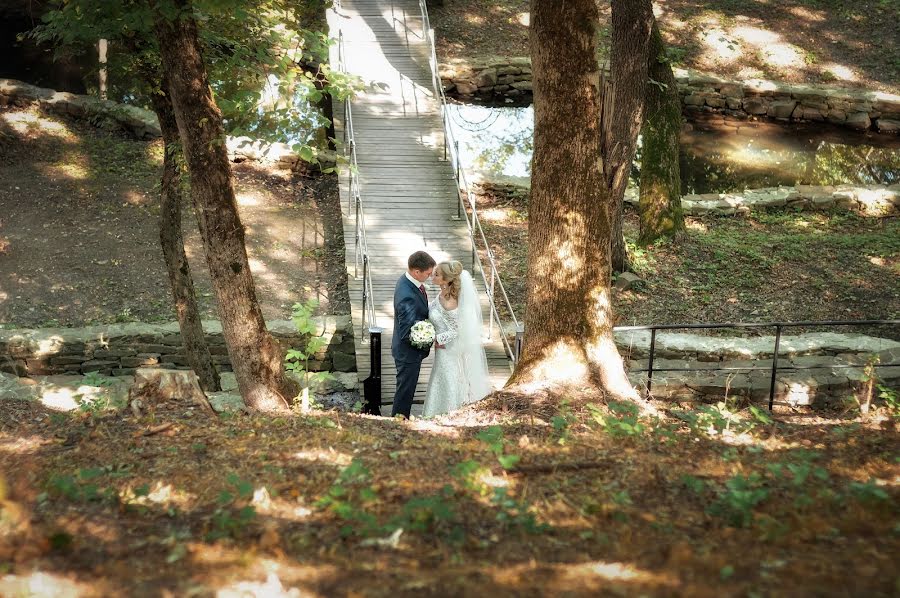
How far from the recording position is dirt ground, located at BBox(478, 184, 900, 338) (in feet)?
36.6

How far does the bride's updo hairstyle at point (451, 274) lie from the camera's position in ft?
25.8

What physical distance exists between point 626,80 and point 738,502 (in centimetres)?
808

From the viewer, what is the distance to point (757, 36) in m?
21.5

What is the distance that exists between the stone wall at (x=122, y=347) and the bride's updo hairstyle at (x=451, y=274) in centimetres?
302

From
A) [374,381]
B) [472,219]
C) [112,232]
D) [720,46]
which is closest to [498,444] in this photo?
[374,381]

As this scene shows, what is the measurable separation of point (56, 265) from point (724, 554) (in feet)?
35.3

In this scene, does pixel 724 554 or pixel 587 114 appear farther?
pixel 587 114

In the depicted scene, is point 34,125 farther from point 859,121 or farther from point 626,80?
point 859,121

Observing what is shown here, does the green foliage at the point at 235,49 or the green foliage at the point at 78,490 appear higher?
the green foliage at the point at 235,49

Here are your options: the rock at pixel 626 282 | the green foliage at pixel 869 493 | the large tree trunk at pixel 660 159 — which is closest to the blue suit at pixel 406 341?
the green foliage at pixel 869 493

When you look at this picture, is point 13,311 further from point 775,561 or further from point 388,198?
point 775,561

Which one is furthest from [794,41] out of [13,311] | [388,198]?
[13,311]

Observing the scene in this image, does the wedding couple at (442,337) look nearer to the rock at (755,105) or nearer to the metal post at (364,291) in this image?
the metal post at (364,291)

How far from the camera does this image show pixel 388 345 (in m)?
9.58
